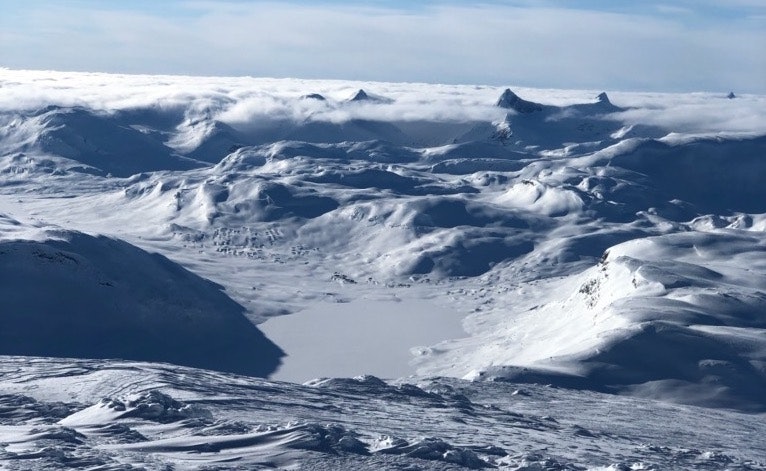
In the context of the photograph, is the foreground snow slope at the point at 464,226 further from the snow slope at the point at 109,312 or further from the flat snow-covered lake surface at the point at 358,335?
the flat snow-covered lake surface at the point at 358,335

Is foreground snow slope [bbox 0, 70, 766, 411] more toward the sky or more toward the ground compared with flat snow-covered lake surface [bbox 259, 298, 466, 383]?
more toward the sky

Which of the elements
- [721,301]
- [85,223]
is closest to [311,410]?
[721,301]

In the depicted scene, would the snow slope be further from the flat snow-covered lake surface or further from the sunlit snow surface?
the flat snow-covered lake surface

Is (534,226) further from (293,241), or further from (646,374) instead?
(646,374)

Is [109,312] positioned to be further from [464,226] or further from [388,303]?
[464,226]

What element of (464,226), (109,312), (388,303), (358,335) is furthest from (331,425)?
(464,226)

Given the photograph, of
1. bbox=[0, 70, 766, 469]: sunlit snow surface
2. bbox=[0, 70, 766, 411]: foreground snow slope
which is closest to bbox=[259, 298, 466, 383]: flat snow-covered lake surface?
bbox=[0, 70, 766, 469]: sunlit snow surface
